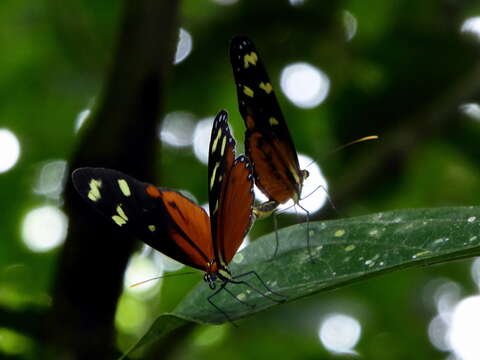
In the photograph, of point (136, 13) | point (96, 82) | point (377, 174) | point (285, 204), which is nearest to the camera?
point (136, 13)

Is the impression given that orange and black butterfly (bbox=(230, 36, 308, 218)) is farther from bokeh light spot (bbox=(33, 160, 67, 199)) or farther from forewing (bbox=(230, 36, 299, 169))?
bokeh light spot (bbox=(33, 160, 67, 199))

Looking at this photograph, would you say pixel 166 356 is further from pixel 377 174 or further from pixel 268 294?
pixel 377 174

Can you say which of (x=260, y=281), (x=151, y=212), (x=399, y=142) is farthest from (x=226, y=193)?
(x=399, y=142)

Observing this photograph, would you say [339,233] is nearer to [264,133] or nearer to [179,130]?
[264,133]

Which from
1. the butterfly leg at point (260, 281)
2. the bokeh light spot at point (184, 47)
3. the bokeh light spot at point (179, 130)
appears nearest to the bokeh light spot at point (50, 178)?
the bokeh light spot at point (179, 130)

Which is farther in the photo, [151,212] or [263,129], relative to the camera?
[263,129]

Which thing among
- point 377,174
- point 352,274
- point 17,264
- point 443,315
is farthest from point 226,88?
point 352,274

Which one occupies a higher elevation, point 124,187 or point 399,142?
point 399,142
